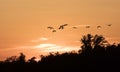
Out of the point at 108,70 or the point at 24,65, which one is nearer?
the point at 108,70

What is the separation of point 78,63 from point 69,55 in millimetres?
3696

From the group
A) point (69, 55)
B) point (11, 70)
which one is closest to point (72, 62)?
point (69, 55)

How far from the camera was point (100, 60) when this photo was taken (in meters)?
32.0

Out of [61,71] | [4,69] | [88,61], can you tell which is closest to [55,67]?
[61,71]

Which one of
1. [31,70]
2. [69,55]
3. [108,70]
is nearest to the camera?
[108,70]

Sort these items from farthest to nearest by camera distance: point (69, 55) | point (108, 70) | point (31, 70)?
point (69, 55), point (31, 70), point (108, 70)

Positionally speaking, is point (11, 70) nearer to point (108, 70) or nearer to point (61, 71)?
point (61, 71)

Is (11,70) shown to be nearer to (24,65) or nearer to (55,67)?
(24,65)

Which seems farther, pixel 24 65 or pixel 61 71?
pixel 24 65

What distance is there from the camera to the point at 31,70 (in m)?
33.0

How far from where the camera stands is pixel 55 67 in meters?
32.3

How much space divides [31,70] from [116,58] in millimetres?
7671

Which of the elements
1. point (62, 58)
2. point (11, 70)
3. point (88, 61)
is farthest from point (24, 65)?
point (88, 61)

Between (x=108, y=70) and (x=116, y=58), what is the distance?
6.46ft
